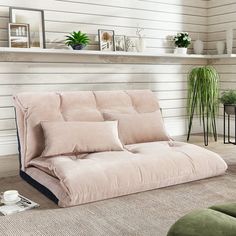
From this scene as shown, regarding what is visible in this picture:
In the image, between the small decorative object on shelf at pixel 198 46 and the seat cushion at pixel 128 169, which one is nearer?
the seat cushion at pixel 128 169

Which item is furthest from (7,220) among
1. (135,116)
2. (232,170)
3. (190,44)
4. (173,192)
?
(190,44)

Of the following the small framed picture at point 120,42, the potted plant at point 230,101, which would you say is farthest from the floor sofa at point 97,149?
the potted plant at point 230,101

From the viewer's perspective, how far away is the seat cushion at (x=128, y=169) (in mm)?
2539

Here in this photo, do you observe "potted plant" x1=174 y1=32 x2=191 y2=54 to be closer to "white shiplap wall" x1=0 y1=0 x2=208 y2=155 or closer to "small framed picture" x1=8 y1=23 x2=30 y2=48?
"white shiplap wall" x1=0 y1=0 x2=208 y2=155

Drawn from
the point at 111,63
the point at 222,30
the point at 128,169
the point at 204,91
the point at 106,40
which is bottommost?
the point at 128,169

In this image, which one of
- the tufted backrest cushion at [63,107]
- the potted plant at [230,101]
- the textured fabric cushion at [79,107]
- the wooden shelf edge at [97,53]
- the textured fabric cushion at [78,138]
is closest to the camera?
the textured fabric cushion at [78,138]

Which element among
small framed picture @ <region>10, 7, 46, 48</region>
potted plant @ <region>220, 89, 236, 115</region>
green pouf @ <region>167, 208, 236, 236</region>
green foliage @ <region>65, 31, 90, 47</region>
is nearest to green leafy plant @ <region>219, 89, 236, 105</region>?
potted plant @ <region>220, 89, 236, 115</region>

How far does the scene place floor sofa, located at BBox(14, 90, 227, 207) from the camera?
8.56 ft

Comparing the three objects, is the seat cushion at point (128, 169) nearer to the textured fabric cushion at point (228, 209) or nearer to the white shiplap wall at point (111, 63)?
the textured fabric cushion at point (228, 209)

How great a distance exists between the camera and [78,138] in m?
3.04

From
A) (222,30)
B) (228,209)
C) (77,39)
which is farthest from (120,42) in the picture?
(228,209)

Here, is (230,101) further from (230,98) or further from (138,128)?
(138,128)

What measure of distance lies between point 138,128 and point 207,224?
1956 millimetres

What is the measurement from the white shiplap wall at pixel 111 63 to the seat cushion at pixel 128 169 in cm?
127
